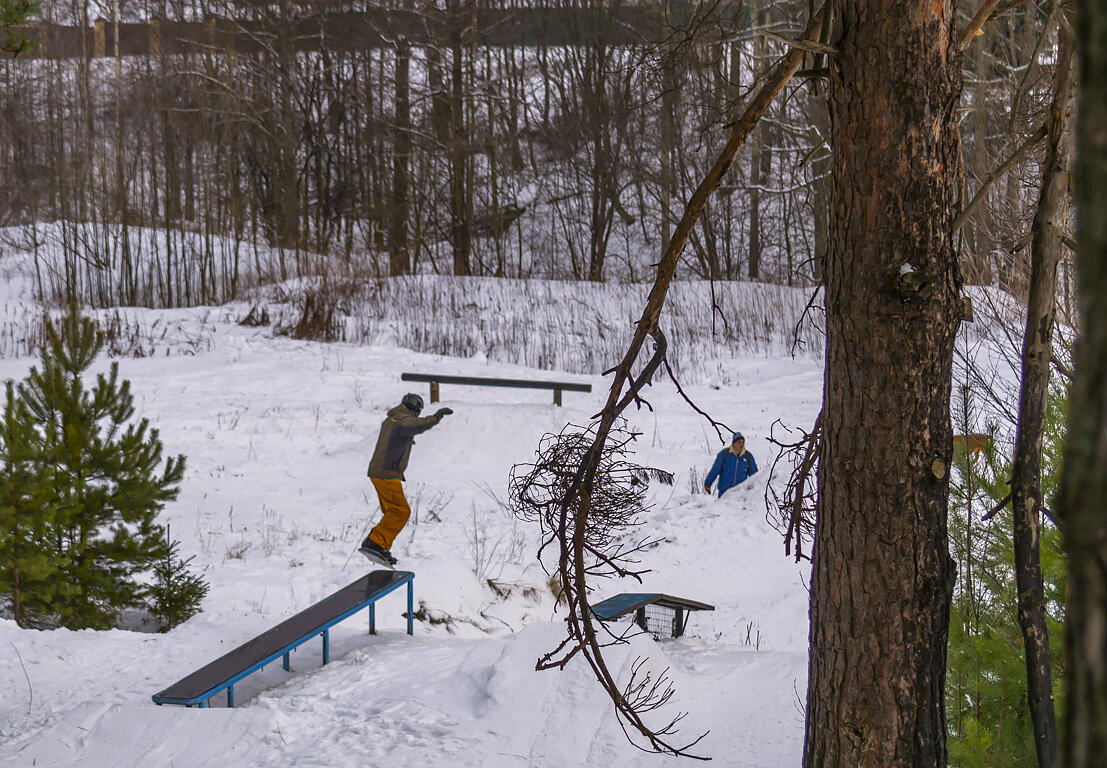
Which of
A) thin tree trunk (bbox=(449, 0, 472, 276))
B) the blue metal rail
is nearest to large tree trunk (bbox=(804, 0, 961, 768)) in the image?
the blue metal rail

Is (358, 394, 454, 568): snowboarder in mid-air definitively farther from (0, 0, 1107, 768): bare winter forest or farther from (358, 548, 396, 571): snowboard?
(0, 0, 1107, 768): bare winter forest

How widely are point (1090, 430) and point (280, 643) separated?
5.74 m

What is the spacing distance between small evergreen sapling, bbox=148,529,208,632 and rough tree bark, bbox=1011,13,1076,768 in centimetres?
606

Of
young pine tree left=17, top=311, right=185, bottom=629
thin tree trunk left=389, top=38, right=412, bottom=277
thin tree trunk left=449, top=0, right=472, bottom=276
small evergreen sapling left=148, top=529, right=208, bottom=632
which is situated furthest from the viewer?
thin tree trunk left=389, top=38, right=412, bottom=277

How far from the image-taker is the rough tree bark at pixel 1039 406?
2574mm

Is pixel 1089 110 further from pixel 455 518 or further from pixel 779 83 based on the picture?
pixel 455 518

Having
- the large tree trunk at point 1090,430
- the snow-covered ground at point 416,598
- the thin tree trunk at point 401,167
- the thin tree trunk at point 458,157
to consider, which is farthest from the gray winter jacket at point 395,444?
the thin tree trunk at point 458,157

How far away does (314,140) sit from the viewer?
27.7 m

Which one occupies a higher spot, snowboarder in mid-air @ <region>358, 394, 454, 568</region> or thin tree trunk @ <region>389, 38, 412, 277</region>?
thin tree trunk @ <region>389, 38, 412, 277</region>

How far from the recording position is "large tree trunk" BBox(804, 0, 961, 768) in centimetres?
261

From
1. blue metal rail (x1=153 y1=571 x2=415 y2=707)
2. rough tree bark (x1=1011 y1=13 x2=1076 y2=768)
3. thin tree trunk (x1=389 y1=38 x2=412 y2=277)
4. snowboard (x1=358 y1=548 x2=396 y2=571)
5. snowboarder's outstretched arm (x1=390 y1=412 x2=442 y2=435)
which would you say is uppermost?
thin tree trunk (x1=389 y1=38 x2=412 y2=277)

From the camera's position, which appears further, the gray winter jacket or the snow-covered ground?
the gray winter jacket

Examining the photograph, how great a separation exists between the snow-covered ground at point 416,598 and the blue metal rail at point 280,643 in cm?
13

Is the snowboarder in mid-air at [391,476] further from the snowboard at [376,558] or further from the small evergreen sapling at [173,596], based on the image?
the small evergreen sapling at [173,596]
